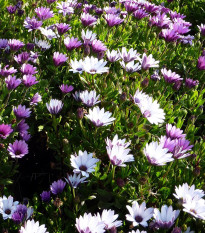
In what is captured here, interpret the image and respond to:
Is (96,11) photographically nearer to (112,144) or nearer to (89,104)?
(89,104)

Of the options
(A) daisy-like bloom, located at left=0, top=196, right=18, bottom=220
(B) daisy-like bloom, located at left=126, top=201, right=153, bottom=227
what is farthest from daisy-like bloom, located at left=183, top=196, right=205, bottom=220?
(A) daisy-like bloom, located at left=0, top=196, right=18, bottom=220

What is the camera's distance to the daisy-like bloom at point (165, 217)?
160cm

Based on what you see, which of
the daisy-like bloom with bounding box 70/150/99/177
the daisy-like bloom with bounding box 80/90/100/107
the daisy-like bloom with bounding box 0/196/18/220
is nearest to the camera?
the daisy-like bloom with bounding box 0/196/18/220

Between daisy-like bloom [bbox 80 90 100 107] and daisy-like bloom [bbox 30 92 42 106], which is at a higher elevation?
daisy-like bloom [bbox 80 90 100 107]

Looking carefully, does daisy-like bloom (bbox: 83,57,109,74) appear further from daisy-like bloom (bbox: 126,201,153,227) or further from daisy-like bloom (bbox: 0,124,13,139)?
daisy-like bloom (bbox: 126,201,153,227)

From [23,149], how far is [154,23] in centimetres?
198

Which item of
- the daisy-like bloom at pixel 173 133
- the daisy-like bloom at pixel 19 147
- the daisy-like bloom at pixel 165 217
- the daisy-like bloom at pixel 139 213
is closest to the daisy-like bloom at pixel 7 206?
the daisy-like bloom at pixel 19 147

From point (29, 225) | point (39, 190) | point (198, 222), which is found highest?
point (29, 225)

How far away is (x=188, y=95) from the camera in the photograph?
2.93 metres

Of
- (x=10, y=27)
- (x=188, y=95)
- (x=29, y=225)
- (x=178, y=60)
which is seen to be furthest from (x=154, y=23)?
(x=29, y=225)

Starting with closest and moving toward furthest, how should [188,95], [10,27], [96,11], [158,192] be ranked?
[158,192] < [188,95] < [10,27] < [96,11]

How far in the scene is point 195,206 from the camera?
1.66m

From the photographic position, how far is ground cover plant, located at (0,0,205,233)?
5.80 feet

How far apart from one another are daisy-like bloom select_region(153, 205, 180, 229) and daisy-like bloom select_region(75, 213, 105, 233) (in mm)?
280
